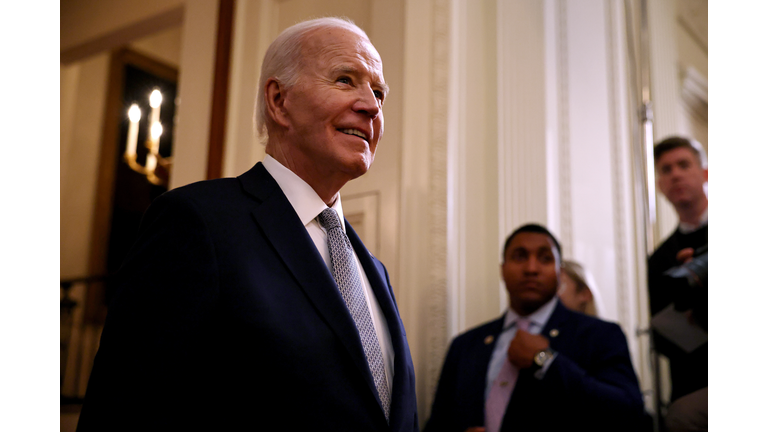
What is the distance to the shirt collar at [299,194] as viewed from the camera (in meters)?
1.15

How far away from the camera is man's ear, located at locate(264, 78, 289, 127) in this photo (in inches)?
49.1

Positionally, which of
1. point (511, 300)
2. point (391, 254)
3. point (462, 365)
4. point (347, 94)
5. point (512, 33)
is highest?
point (512, 33)

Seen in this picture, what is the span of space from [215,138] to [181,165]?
0.30 metres

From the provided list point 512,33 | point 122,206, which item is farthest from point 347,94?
point 122,206

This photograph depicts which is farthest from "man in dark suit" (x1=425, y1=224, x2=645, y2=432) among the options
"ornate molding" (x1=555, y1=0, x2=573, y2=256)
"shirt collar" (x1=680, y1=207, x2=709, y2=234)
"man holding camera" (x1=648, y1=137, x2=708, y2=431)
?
"ornate molding" (x1=555, y1=0, x2=573, y2=256)

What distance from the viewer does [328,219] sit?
3.87 ft

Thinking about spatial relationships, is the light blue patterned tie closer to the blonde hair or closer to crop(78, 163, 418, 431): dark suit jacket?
crop(78, 163, 418, 431): dark suit jacket

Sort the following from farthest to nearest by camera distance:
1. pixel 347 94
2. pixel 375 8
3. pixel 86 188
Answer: pixel 86 188
pixel 375 8
pixel 347 94

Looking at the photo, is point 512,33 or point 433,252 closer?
point 433,252

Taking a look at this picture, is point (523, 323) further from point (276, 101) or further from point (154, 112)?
point (154, 112)

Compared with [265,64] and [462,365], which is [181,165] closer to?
[462,365]

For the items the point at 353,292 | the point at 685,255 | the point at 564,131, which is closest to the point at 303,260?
the point at 353,292

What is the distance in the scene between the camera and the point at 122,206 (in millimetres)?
6418

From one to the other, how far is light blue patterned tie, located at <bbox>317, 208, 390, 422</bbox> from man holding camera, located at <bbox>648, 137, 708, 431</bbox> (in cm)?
172
